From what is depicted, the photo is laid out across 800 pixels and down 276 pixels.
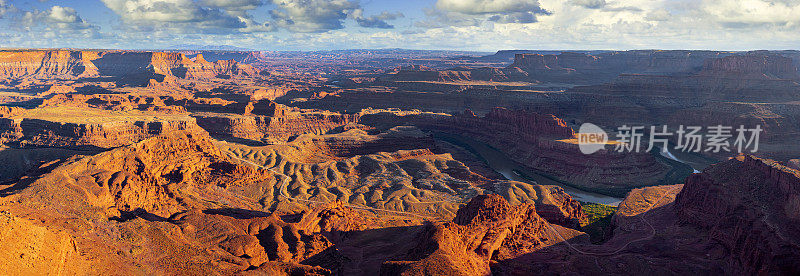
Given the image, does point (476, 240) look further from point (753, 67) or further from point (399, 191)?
point (753, 67)

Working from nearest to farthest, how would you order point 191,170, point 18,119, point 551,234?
point 551,234, point 191,170, point 18,119

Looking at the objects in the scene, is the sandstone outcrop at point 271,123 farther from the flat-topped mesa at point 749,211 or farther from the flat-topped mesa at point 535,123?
the flat-topped mesa at point 749,211

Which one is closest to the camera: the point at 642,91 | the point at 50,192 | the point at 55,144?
the point at 50,192

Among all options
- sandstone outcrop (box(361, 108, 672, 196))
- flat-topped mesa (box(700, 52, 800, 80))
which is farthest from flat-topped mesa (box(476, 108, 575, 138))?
flat-topped mesa (box(700, 52, 800, 80))

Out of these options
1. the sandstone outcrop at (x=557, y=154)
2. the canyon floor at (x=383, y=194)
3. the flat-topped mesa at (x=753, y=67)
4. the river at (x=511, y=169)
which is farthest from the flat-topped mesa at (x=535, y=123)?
the flat-topped mesa at (x=753, y=67)

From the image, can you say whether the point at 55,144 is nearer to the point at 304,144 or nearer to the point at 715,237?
the point at 304,144

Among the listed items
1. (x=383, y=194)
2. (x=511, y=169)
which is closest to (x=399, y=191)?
(x=383, y=194)

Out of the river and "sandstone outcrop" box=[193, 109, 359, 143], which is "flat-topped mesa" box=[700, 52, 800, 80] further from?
"sandstone outcrop" box=[193, 109, 359, 143]

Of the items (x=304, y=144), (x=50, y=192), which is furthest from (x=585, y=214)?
(x=50, y=192)

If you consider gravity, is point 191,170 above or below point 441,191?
above
